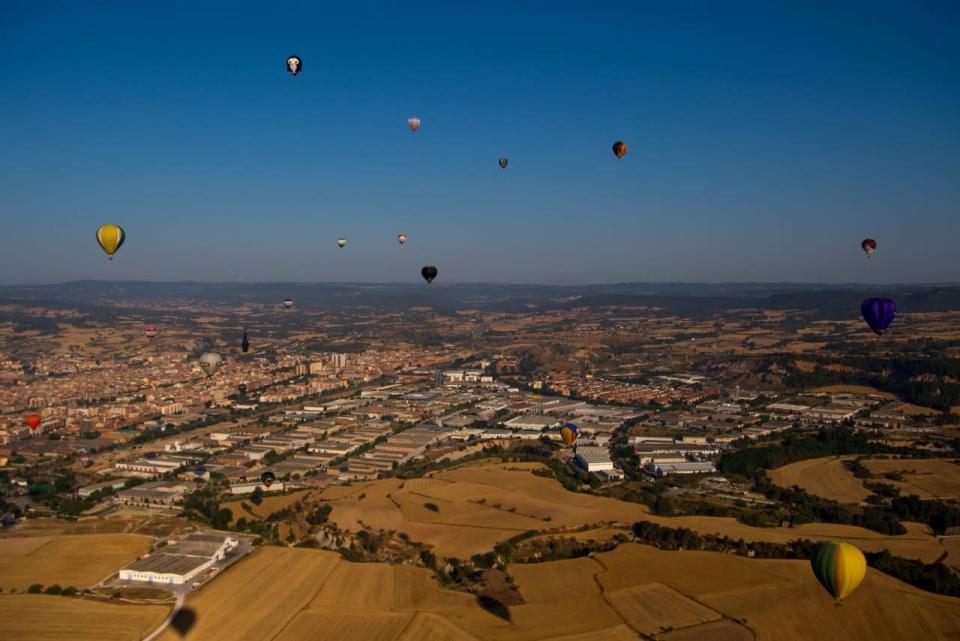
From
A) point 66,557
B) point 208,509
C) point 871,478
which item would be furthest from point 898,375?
point 66,557

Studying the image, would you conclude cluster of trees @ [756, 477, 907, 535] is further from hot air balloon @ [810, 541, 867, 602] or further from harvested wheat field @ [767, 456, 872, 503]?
hot air balloon @ [810, 541, 867, 602]

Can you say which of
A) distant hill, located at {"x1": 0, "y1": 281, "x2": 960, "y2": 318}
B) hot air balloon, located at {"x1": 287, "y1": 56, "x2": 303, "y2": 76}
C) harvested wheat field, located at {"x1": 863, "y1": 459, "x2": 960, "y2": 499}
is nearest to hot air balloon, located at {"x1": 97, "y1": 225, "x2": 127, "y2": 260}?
hot air balloon, located at {"x1": 287, "y1": 56, "x2": 303, "y2": 76}

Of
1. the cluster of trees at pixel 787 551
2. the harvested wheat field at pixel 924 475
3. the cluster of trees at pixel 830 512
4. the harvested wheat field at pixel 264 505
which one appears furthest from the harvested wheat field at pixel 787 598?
the harvested wheat field at pixel 264 505

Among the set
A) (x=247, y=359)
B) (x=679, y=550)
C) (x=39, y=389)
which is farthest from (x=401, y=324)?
(x=679, y=550)

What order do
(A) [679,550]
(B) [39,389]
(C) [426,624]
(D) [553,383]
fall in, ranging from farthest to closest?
(D) [553,383] → (B) [39,389] → (A) [679,550] → (C) [426,624]

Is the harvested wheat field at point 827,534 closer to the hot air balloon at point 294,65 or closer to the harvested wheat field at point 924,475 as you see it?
the harvested wheat field at point 924,475

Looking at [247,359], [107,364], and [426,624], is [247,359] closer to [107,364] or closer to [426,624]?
[107,364]
